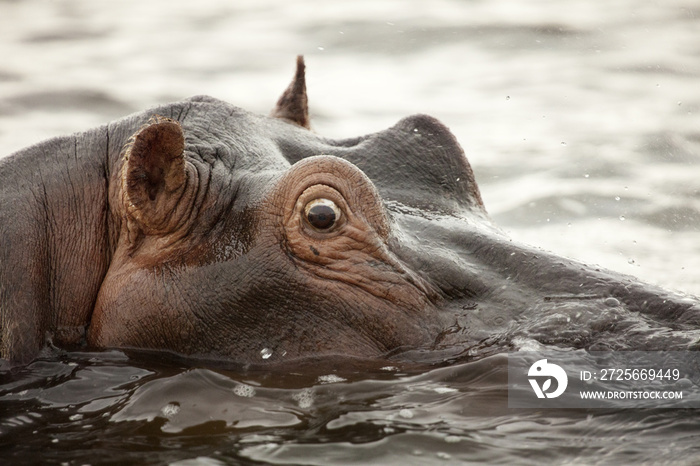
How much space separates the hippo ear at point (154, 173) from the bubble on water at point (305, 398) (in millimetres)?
1248

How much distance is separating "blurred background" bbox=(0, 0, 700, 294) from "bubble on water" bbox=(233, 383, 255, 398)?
5.19 m

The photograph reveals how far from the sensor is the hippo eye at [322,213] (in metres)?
5.51

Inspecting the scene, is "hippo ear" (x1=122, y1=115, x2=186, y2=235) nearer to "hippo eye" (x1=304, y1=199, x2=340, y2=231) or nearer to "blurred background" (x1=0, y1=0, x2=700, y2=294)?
"hippo eye" (x1=304, y1=199, x2=340, y2=231)

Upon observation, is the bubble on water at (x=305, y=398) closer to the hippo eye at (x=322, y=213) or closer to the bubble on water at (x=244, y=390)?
the bubble on water at (x=244, y=390)

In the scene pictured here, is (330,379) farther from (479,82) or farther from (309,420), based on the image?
(479,82)

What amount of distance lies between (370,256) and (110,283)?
154cm

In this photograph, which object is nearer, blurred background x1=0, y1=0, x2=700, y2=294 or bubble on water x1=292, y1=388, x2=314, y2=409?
bubble on water x1=292, y1=388, x2=314, y2=409

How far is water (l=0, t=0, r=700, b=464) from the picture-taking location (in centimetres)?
504

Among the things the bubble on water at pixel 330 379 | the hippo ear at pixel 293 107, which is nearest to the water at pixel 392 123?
the bubble on water at pixel 330 379

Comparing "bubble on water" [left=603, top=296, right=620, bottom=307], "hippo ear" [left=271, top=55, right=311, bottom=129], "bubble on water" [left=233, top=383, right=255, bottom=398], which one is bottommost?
"bubble on water" [left=233, top=383, right=255, bottom=398]

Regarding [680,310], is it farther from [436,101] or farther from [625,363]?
[436,101]

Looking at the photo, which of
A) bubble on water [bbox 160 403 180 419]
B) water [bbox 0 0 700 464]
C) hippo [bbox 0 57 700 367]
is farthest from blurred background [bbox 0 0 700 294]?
bubble on water [bbox 160 403 180 419]

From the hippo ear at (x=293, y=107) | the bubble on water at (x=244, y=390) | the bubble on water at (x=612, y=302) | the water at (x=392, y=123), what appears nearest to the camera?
the water at (x=392, y=123)

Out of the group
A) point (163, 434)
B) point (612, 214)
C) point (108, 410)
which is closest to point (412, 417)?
point (163, 434)
